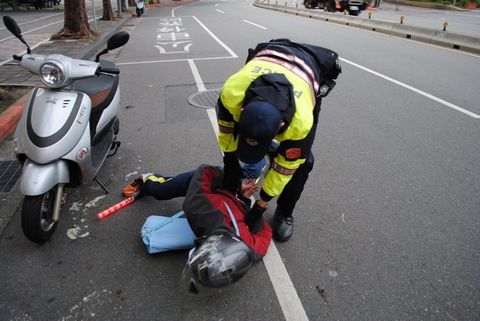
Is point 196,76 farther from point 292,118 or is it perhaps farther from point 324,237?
point 292,118

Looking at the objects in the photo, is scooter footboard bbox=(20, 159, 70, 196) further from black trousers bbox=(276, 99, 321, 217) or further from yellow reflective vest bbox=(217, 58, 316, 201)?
black trousers bbox=(276, 99, 321, 217)

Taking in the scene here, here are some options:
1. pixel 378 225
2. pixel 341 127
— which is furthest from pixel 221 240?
pixel 341 127

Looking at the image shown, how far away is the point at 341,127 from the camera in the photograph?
4500 millimetres

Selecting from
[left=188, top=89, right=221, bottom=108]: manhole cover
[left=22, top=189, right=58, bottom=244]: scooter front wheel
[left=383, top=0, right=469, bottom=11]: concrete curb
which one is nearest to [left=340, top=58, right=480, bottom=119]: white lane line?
[left=188, top=89, right=221, bottom=108]: manhole cover

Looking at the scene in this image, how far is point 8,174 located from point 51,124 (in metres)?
1.27

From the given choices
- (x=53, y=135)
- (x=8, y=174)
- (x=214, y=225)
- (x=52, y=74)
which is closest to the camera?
(x=214, y=225)

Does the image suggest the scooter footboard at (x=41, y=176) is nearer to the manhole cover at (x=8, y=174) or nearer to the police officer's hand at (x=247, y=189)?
the manhole cover at (x=8, y=174)

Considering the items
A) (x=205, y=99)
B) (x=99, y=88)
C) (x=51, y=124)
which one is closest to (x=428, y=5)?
(x=205, y=99)

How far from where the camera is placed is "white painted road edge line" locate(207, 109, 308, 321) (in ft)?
6.65

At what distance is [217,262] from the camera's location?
5.92 ft

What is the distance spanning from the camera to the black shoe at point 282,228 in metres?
2.58

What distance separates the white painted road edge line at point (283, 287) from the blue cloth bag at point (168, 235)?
0.54 m

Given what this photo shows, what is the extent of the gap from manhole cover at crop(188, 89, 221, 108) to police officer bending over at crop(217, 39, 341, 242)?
9.49ft

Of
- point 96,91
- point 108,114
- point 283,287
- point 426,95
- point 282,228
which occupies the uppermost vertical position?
point 96,91
